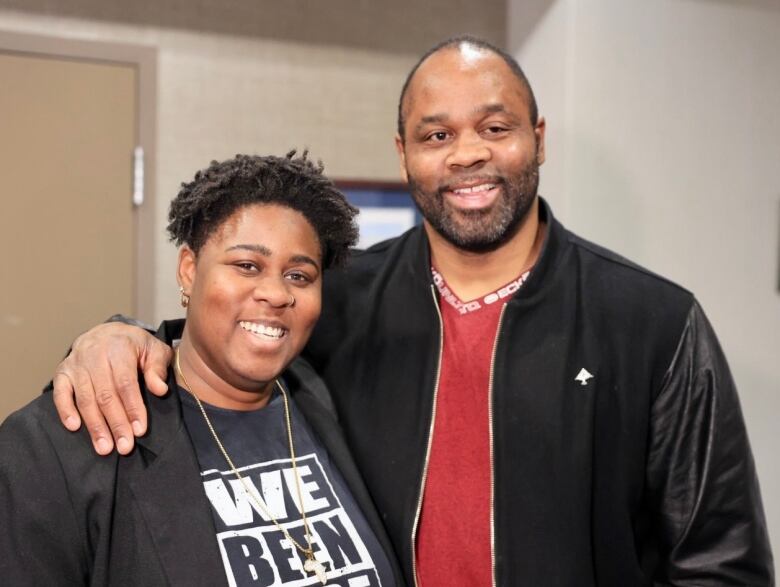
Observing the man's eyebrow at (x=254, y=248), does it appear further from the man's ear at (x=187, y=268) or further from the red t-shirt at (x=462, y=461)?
the red t-shirt at (x=462, y=461)

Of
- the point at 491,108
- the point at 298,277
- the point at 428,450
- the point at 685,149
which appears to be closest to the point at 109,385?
the point at 298,277

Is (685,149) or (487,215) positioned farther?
(685,149)

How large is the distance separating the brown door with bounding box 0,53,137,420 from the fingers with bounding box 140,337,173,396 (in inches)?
46.5

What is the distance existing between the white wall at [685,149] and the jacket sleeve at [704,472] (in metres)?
1.13

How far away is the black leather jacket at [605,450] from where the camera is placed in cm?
152

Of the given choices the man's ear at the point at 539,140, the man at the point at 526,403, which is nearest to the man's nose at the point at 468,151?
the man at the point at 526,403

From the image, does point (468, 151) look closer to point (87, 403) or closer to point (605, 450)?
point (605, 450)

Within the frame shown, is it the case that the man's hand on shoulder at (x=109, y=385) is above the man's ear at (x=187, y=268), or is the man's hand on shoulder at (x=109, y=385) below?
below

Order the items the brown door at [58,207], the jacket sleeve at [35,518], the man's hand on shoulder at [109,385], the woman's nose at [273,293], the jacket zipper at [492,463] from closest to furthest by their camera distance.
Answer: the jacket sleeve at [35,518] → the man's hand on shoulder at [109,385] → the woman's nose at [273,293] → the jacket zipper at [492,463] → the brown door at [58,207]

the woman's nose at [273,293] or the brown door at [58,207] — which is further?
the brown door at [58,207]

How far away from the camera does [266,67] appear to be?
2.70 metres

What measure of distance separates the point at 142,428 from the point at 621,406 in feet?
2.78

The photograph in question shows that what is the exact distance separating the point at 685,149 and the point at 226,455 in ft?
6.30

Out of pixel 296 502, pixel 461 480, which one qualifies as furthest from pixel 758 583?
pixel 296 502
